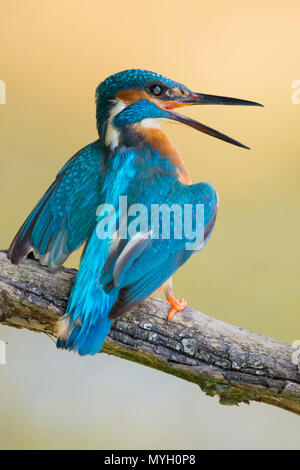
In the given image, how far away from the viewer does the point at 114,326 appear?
4.39ft

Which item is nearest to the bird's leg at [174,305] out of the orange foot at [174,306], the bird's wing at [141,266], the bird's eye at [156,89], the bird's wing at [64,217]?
the orange foot at [174,306]

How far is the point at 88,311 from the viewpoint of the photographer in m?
1.23

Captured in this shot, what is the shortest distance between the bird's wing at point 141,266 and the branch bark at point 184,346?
0.40ft

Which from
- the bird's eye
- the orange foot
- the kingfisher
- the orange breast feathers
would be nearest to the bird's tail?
the kingfisher

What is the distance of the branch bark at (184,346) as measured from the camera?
133cm

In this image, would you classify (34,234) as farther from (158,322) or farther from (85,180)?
(158,322)

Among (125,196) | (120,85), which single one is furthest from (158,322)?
(120,85)

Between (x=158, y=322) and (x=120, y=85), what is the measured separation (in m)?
0.61

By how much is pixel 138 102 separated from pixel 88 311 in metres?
0.55

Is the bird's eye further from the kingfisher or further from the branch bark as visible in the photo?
the branch bark

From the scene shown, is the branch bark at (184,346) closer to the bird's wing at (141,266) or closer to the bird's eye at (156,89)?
the bird's wing at (141,266)

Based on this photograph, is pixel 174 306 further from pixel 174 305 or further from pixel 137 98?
pixel 137 98

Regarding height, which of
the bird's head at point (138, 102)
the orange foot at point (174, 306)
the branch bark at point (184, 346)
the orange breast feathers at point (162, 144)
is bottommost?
the branch bark at point (184, 346)

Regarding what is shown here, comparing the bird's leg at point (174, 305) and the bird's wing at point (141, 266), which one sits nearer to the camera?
the bird's wing at point (141, 266)
